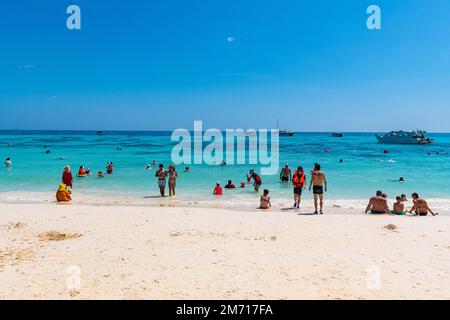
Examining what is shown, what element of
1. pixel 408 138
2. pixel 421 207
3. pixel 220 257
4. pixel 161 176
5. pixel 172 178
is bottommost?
pixel 220 257

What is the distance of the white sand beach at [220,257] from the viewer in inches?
216

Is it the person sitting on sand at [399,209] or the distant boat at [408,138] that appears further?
the distant boat at [408,138]

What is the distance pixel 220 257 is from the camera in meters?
7.05

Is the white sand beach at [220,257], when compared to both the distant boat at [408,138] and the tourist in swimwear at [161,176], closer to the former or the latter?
the tourist in swimwear at [161,176]

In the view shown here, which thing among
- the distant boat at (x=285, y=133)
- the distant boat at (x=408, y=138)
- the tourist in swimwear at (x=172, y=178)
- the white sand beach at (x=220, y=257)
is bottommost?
the white sand beach at (x=220, y=257)

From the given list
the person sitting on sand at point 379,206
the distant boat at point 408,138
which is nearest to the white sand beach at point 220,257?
the person sitting on sand at point 379,206
